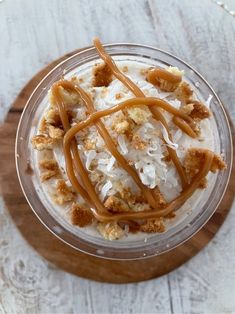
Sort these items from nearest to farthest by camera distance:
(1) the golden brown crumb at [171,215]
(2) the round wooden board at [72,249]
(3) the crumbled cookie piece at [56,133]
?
1. (3) the crumbled cookie piece at [56,133]
2. (1) the golden brown crumb at [171,215]
3. (2) the round wooden board at [72,249]

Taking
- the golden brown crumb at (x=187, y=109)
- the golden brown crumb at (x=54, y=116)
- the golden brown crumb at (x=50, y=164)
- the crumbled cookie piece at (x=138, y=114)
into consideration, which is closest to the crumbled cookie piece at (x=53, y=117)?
the golden brown crumb at (x=54, y=116)

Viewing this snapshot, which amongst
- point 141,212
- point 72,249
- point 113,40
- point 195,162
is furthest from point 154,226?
point 113,40

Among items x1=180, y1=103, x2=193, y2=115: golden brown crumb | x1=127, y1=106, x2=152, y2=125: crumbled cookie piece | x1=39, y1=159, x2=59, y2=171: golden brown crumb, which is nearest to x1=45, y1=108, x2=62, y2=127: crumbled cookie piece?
x1=39, y1=159, x2=59, y2=171: golden brown crumb

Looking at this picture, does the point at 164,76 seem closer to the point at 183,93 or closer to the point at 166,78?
the point at 166,78

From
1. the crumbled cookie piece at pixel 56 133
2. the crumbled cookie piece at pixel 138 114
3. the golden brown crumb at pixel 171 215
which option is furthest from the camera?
the golden brown crumb at pixel 171 215

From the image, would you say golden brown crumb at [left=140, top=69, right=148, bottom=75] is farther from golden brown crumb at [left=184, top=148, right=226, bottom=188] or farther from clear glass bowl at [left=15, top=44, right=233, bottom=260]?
golden brown crumb at [left=184, top=148, right=226, bottom=188]

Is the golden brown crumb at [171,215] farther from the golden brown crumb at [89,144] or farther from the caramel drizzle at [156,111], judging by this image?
the golden brown crumb at [89,144]

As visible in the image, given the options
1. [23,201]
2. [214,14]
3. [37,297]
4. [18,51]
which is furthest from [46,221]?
[214,14]
